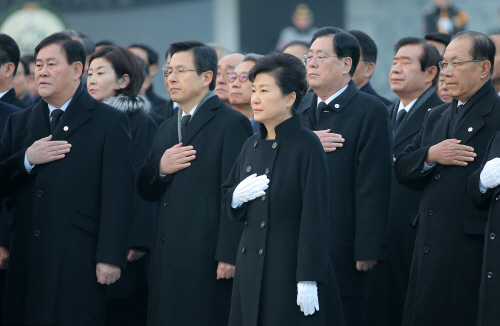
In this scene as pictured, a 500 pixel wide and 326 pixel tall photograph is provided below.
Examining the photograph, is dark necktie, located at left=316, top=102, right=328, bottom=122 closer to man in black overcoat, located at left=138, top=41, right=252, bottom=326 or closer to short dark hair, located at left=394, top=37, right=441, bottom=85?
man in black overcoat, located at left=138, top=41, right=252, bottom=326

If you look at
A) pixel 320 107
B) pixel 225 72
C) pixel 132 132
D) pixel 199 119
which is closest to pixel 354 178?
pixel 320 107

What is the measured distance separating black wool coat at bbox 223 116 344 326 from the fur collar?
5.30 feet

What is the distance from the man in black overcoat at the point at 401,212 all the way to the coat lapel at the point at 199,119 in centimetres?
144

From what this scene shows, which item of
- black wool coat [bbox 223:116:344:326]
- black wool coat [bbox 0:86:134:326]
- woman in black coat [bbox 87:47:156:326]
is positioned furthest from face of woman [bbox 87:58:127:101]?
black wool coat [bbox 223:116:344:326]

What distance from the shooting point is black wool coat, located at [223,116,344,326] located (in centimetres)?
350

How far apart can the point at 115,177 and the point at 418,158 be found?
68.6 inches

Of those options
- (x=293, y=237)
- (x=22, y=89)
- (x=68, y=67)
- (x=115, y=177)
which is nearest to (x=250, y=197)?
(x=293, y=237)

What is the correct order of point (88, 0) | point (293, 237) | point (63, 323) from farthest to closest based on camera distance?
1. point (88, 0)
2. point (63, 323)
3. point (293, 237)

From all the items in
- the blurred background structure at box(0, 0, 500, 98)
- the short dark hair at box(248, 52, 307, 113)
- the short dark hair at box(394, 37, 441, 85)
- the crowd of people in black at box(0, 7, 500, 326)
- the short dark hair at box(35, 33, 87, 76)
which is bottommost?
the crowd of people in black at box(0, 7, 500, 326)

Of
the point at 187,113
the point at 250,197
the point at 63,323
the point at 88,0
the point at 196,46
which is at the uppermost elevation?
the point at 88,0

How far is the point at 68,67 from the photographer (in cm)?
423

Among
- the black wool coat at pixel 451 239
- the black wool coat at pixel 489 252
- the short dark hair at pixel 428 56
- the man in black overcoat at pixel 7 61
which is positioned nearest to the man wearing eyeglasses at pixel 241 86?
the short dark hair at pixel 428 56

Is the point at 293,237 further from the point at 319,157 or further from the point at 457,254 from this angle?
the point at 457,254

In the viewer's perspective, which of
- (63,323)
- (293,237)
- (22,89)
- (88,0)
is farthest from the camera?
(88,0)
